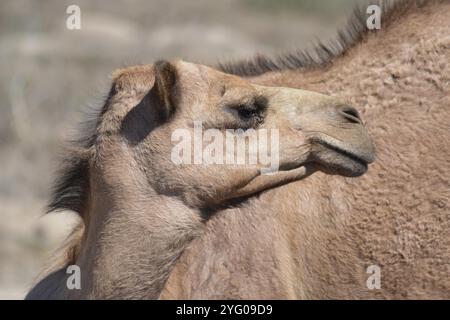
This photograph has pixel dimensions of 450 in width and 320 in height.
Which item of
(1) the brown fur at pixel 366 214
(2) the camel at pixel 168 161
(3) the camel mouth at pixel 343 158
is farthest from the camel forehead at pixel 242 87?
(1) the brown fur at pixel 366 214

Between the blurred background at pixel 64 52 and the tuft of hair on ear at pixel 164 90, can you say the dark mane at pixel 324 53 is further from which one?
the blurred background at pixel 64 52

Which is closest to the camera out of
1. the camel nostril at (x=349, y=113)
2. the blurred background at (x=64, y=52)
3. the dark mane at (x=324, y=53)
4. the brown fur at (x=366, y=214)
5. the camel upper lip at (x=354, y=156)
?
the camel upper lip at (x=354, y=156)

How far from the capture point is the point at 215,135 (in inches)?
195

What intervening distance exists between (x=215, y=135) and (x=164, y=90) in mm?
314

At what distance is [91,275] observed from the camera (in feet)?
16.1

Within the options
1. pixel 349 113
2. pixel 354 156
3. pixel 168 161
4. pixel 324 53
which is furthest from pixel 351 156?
pixel 324 53

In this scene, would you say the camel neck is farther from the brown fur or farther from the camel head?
the brown fur

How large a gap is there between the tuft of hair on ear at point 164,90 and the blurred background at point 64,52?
4054mm

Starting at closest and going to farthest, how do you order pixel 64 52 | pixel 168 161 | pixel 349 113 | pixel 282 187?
pixel 168 161
pixel 349 113
pixel 282 187
pixel 64 52

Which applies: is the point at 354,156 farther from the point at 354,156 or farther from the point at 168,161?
the point at 168,161

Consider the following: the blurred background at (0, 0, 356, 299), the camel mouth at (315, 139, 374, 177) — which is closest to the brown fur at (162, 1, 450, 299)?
the camel mouth at (315, 139, 374, 177)

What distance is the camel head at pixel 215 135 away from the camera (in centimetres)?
490

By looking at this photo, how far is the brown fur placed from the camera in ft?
17.0
